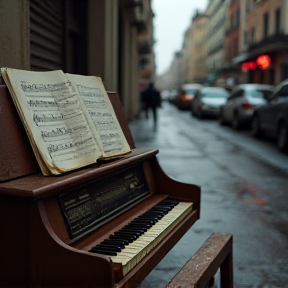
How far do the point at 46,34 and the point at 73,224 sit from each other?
14.9ft

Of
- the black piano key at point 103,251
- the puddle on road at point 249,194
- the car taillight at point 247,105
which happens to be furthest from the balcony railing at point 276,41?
the black piano key at point 103,251

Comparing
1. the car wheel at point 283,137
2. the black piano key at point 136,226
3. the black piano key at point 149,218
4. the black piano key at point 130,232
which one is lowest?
the car wheel at point 283,137

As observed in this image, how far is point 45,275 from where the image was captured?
1.83 metres

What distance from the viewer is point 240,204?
6.13 metres

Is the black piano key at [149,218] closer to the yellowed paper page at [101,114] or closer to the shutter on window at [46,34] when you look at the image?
the yellowed paper page at [101,114]

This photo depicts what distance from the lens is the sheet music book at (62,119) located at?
2.11 m

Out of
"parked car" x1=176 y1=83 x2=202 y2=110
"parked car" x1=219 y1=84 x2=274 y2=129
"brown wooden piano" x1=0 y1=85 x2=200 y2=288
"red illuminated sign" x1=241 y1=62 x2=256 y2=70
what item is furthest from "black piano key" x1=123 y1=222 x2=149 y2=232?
"red illuminated sign" x1=241 y1=62 x2=256 y2=70

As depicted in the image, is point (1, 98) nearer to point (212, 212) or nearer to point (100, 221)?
point (100, 221)

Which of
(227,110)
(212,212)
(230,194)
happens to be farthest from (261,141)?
(212,212)

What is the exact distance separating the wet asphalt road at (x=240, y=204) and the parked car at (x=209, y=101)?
426 inches

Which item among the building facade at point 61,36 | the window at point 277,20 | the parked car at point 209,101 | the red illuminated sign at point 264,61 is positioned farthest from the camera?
the red illuminated sign at point 264,61

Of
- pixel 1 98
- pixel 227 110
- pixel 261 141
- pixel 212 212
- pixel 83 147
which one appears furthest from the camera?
→ pixel 227 110

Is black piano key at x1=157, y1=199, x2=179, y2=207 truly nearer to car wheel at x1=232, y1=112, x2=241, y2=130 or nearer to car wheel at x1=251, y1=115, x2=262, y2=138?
car wheel at x1=251, y1=115, x2=262, y2=138

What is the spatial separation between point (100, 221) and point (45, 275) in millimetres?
544
